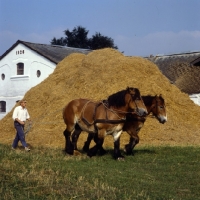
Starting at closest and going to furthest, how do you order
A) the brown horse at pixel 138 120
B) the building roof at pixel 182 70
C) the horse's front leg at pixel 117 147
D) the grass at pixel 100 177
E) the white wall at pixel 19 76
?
the grass at pixel 100 177 < the horse's front leg at pixel 117 147 < the brown horse at pixel 138 120 < the building roof at pixel 182 70 < the white wall at pixel 19 76

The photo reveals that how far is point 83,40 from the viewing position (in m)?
65.2

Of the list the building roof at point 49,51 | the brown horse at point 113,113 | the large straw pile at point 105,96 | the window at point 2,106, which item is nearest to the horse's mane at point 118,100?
the brown horse at point 113,113

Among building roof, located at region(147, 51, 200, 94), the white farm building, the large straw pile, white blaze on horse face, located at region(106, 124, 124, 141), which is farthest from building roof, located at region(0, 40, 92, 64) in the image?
white blaze on horse face, located at region(106, 124, 124, 141)

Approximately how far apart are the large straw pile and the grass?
5010 millimetres

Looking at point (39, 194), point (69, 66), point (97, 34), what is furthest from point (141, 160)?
point (97, 34)

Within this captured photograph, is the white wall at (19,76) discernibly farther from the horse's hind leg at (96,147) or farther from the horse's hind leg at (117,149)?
the horse's hind leg at (117,149)

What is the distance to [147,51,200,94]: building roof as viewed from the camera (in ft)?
110

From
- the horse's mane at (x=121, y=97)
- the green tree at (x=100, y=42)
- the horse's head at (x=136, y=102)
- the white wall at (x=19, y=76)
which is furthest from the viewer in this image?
the green tree at (x=100, y=42)

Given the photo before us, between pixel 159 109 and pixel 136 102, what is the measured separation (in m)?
1.61

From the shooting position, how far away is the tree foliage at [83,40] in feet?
205

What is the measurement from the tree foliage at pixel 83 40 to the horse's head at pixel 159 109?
47.7m

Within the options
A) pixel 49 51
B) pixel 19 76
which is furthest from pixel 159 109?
pixel 19 76

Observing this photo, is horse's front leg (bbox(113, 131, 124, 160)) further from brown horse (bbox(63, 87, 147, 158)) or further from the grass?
the grass

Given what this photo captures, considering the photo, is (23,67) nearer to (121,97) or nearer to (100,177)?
(121,97)
